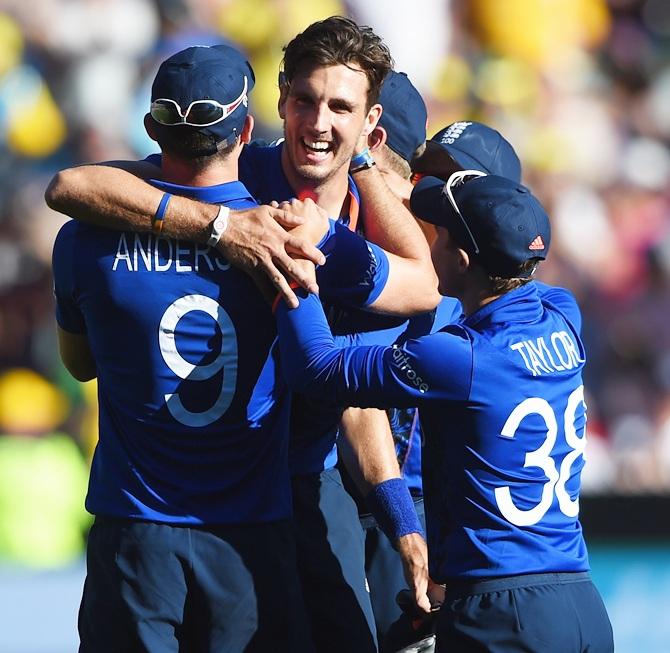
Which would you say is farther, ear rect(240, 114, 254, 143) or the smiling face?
the smiling face

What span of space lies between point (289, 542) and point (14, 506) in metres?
4.88

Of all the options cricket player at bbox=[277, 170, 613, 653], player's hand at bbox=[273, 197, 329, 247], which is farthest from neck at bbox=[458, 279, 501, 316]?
player's hand at bbox=[273, 197, 329, 247]

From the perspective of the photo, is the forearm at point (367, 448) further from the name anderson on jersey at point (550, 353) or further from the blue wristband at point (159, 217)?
the blue wristband at point (159, 217)

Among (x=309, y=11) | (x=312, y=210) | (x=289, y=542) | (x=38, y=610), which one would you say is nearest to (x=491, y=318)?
(x=312, y=210)

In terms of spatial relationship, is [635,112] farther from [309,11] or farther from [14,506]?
[14,506]

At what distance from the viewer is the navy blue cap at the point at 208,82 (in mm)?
3092

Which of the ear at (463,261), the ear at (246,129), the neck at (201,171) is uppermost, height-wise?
the ear at (246,129)

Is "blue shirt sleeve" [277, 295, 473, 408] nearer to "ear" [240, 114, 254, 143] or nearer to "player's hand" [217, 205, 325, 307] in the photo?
"player's hand" [217, 205, 325, 307]

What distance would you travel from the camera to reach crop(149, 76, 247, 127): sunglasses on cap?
10.1 feet

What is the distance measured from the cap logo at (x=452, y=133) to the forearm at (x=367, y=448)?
957 millimetres

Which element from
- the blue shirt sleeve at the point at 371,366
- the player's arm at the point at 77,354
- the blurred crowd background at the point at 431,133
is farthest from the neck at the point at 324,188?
the blurred crowd background at the point at 431,133

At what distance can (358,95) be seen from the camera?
3592 mm

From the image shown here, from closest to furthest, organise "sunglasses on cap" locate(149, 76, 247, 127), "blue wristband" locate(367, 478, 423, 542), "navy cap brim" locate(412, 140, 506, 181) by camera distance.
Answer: "sunglasses on cap" locate(149, 76, 247, 127), "blue wristband" locate(367, 478, 423, 542), "navy cap brim" locate(412, 140, 506, 181)

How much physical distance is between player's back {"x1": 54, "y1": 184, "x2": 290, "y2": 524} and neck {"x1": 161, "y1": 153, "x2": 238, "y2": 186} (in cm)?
4
